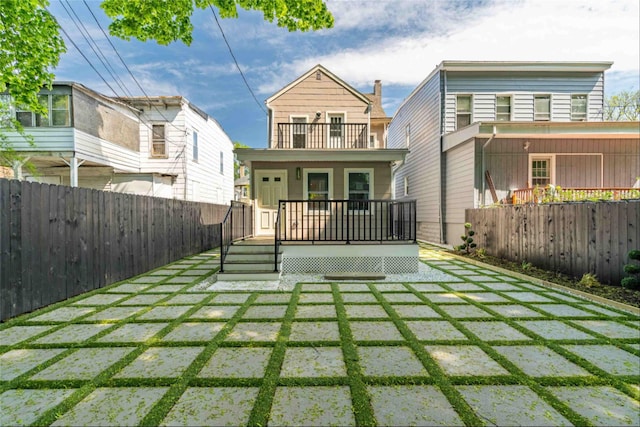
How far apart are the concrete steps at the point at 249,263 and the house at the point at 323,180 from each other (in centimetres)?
46

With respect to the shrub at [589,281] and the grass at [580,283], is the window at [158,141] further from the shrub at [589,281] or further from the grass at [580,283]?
the shrub at [589,281]

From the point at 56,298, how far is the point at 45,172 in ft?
36.1

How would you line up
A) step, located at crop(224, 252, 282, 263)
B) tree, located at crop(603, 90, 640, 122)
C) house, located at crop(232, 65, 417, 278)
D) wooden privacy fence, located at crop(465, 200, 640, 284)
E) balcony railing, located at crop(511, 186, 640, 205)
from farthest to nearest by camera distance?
tree, located at crop(603, 90, 640, 122), balcony railing, located at crop(511, 186, 640, 205), house, located at crop(232, 65, 417, 278), step, located at crop(224, 252, 282, 263), wooden privacy fence, located at crop(465, 200, 640, 284)

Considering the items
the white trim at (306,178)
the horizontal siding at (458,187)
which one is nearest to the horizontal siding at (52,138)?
the white trim at (306,178)

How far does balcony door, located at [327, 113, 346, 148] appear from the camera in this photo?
977cm

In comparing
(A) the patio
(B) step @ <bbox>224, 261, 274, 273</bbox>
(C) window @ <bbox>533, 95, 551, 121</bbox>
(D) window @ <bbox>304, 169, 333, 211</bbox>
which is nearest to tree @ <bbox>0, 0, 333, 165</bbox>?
(D) window @ <bbox>304, 169, 333, 211</bbox>

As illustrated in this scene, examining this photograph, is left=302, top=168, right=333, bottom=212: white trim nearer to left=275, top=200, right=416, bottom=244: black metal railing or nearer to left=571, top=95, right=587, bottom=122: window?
left=275, top=200, right=416, bottom=244: black metal railing

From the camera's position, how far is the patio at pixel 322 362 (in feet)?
6.25

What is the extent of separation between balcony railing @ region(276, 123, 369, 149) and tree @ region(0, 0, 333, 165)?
4091 mm

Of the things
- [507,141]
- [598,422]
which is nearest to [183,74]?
[507,141]

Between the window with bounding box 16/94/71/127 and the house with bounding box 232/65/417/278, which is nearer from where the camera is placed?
the house with bounding box 232/65/417/278

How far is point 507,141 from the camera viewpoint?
1030 cm

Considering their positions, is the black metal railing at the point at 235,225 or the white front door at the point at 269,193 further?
the white front door at the point at 269,193

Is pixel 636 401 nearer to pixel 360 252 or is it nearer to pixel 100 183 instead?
pixel 360 252
